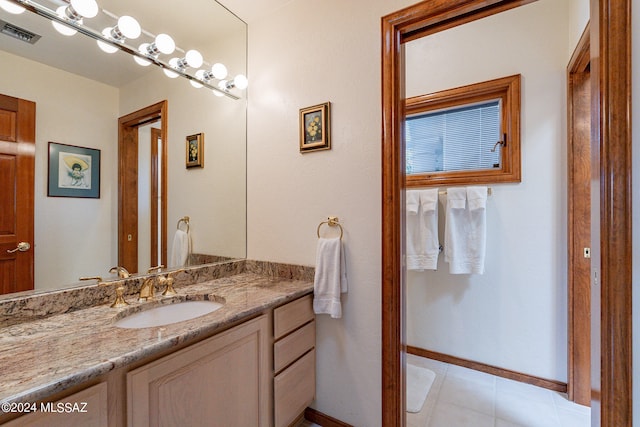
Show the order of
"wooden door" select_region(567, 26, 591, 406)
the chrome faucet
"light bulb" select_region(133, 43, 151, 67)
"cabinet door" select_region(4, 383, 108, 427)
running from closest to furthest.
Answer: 1. "cabinet door" select_region(4, 383, 108, 427)
2. the chrome faucet
3. "light bulb" select_region(133, 43, 151, 67)
4. "wooden door" select_region(567, 26, 591, 406)

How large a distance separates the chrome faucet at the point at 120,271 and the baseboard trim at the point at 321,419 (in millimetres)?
1224

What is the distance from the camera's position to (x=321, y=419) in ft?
5.04

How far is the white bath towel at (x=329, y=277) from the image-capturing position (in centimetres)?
141

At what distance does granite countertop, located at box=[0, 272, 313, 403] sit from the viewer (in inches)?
24.5

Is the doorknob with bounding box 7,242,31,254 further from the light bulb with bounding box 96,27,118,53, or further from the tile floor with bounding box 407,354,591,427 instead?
the tile floor with bounding box 407,354,591,427

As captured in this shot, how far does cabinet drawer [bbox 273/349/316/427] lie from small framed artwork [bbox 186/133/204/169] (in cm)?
126

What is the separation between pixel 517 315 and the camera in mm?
1933

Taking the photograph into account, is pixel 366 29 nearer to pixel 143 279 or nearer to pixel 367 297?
pixel 367 297

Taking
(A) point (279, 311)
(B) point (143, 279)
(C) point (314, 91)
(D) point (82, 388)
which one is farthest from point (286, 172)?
(D) point (82, 388)

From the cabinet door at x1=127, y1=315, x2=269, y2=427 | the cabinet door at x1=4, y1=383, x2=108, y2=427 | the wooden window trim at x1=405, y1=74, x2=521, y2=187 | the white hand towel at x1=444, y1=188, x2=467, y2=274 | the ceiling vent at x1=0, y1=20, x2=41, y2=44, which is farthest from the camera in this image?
the white hand towel at x1=444, y1=188, x2=467, y2=274

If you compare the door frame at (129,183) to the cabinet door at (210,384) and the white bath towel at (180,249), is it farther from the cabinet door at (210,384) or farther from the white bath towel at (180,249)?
the cabinet door at (210,384)

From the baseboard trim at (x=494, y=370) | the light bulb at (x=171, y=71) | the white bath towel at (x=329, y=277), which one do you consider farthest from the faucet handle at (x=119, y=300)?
the baseboard trim at (x=494, y=370)

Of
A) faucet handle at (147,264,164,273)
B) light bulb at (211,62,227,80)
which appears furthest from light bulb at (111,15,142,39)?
faucet handle at (147,264,164,273)

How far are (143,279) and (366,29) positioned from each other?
165 centimetres
